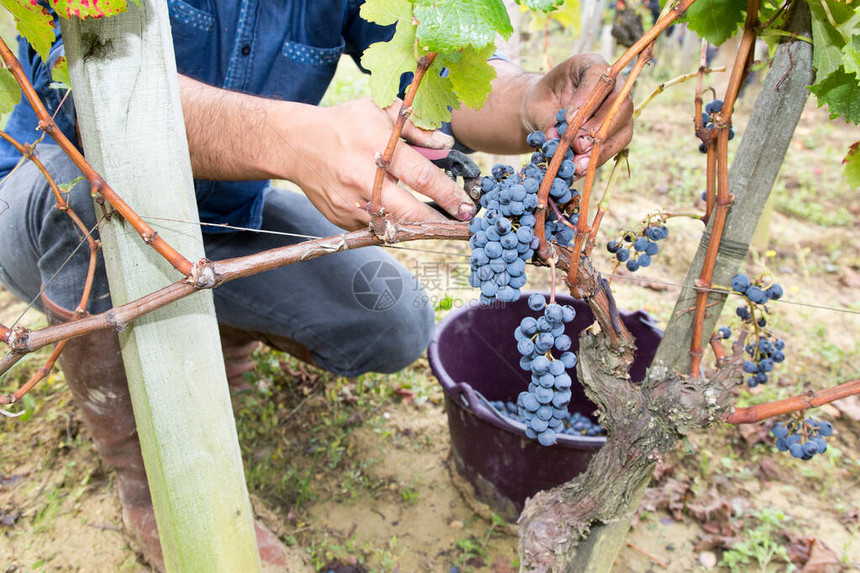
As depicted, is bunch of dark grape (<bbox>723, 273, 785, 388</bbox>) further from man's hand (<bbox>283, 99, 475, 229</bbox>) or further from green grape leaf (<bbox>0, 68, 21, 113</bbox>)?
green grape leaf (<bbox>0, 68, 21, 113</bbox>)

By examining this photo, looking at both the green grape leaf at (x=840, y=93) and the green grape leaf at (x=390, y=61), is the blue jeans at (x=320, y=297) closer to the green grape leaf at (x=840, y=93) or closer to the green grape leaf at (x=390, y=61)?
the green grape leaf at (x=390, y=61)

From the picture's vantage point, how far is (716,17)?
1.28 metres

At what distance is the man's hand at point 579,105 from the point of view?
1.35m

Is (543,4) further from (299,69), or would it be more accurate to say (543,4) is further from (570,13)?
(570,13)

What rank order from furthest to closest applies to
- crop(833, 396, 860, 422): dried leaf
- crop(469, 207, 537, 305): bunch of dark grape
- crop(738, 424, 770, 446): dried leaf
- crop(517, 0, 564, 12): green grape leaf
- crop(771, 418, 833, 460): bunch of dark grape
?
crop(833, 396, 860, 422): dried leaf < crop(738, 424, 770, 446): dried leaf < crop(771, 418, 833, 460): bunch of dark grape < crop(469, 207, 537, 305): bunch of dark grape < crop(517, 0, 564, 12): green grape leaf

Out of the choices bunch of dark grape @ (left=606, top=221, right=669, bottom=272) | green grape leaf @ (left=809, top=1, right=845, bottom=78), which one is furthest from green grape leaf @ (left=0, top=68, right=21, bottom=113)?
green grape leaf @ (left=809, top=1, right=845, bottom=78)

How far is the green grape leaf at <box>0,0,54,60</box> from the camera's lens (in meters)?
0.98

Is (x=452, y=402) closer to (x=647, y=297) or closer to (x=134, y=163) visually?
(x=134, y=163)

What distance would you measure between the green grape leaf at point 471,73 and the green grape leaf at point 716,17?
1.52 ft

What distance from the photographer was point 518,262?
41.5 inches

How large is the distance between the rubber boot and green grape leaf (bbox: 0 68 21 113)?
67 cm

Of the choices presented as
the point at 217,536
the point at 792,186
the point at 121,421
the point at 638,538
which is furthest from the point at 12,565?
the point at 792,186

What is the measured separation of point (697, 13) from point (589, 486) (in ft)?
3.46

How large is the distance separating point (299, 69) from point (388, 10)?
1.17m
